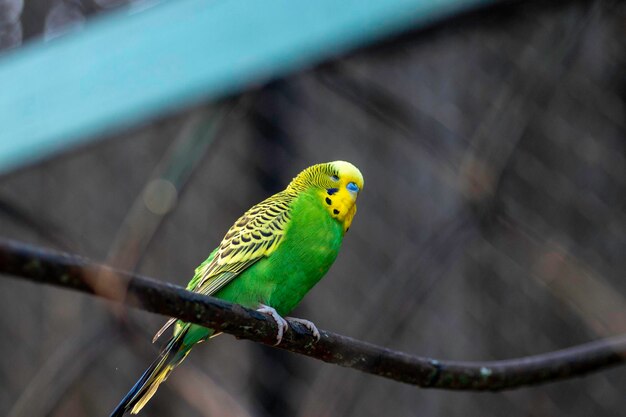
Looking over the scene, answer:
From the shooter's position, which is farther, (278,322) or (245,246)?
(245,246)

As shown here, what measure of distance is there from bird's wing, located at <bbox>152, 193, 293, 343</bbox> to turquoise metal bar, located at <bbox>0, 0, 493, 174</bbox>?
19.5 inches

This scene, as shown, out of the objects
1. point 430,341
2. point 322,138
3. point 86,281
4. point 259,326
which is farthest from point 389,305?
point 86,281

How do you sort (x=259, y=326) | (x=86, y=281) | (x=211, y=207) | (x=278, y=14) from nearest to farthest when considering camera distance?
(x=86, y=281)
(x=259, y=326)
(x=278, y=14)
(x=211, y=207)

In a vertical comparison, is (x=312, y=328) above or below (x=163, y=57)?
above

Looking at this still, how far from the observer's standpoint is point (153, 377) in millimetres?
743

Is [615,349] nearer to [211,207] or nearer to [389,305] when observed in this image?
[389,305]

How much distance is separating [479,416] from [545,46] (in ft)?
2.95

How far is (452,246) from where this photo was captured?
1408mm

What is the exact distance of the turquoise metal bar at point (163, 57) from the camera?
1.31 m

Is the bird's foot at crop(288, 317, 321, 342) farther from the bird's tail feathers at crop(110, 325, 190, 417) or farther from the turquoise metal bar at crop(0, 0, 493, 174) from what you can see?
the turquoise metal bar at crop(0, 0, 493, 174)

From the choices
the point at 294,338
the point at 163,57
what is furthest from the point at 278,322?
the point at 163,57

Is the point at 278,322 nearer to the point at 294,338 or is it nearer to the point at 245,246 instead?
the point at 294,338

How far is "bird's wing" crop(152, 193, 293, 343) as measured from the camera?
88cm

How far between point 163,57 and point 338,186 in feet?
2.61
